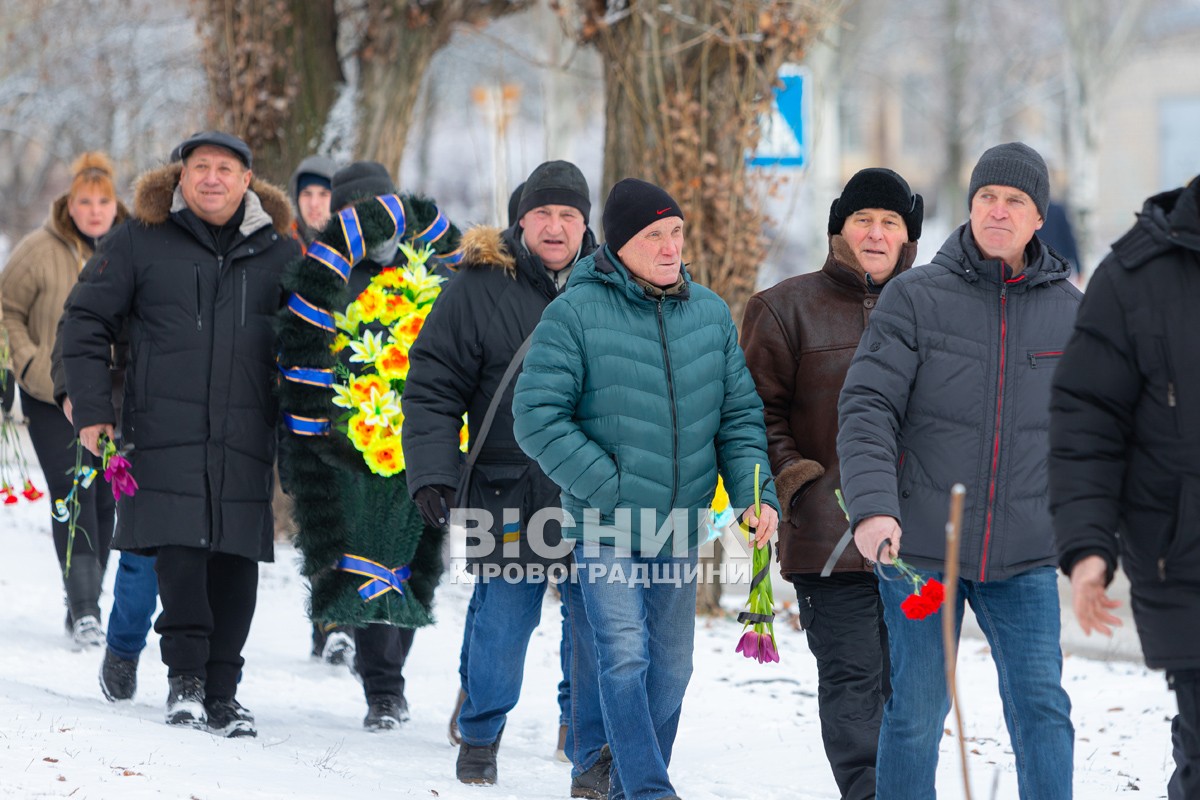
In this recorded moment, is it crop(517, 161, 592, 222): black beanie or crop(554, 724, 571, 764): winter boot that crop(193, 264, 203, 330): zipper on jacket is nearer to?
crop(517, 161, 592, 222): black beanie

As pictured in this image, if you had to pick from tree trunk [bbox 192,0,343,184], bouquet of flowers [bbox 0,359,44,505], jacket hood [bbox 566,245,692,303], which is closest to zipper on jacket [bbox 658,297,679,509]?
jacket hood [bbox 566,245,692,303]

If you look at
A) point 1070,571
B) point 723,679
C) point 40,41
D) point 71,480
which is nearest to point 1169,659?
point 1070,571

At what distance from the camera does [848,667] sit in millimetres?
4793

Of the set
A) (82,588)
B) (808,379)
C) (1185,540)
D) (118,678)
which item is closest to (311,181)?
(82,588)

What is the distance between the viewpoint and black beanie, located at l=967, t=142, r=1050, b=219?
4.30 m

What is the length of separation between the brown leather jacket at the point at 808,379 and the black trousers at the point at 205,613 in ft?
6.88

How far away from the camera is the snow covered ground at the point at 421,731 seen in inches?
189

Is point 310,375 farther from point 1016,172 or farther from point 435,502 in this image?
point 1016,172

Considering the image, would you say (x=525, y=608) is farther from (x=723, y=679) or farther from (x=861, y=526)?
(x=723, y=679)

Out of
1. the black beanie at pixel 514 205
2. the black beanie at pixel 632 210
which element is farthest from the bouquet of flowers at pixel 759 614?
the black beanie at pixel 514 205

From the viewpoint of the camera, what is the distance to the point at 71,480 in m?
7.34

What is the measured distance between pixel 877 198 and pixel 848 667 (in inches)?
54.5

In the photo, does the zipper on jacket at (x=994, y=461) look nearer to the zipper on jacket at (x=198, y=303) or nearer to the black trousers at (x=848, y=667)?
the black trousers at (x=848, y=667)

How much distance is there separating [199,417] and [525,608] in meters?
1.34
